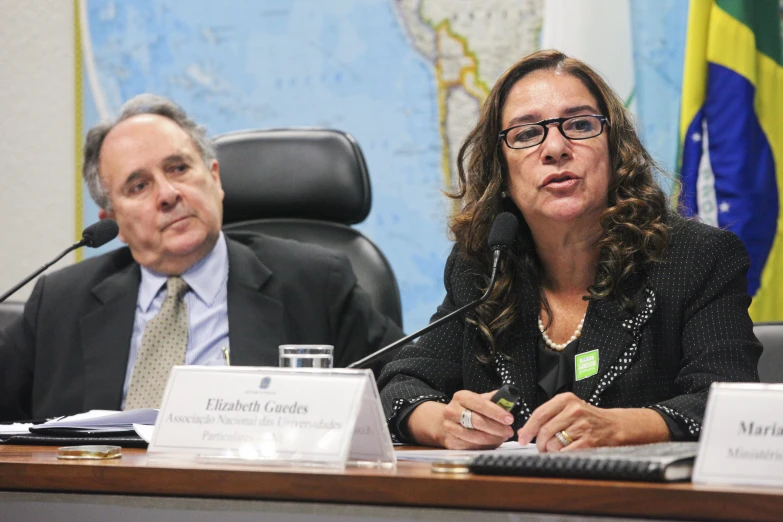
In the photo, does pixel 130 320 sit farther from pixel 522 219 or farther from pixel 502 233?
pixel 502 233

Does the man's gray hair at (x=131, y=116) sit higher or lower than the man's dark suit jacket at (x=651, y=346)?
higher

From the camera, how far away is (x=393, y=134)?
10.7ft

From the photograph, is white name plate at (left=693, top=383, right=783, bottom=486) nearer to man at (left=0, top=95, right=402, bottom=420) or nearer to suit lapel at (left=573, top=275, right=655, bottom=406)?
suit lapel at (left=573, top=275, right=655, bottom=406)

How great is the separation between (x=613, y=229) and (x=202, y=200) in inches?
44.6

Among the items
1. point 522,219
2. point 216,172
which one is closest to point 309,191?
point 216,172

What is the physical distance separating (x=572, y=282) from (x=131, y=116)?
4.40 feet

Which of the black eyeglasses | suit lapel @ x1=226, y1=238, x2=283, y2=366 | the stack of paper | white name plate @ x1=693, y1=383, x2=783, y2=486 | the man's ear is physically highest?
the black eyeglasses

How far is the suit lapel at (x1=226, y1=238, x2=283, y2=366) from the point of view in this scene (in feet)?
7.50

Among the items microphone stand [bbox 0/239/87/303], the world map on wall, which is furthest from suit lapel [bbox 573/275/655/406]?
the world map on wall

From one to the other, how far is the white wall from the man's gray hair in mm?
1005

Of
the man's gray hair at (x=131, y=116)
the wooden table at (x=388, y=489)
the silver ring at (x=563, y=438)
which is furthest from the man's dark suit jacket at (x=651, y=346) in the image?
the man's gray hair at (x=131, y=116)

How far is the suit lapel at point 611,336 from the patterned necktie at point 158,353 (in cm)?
104

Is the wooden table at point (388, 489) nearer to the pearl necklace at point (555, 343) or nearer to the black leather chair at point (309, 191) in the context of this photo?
the pearl necklace at point (555, 343)

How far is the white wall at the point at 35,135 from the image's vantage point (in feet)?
11.6
